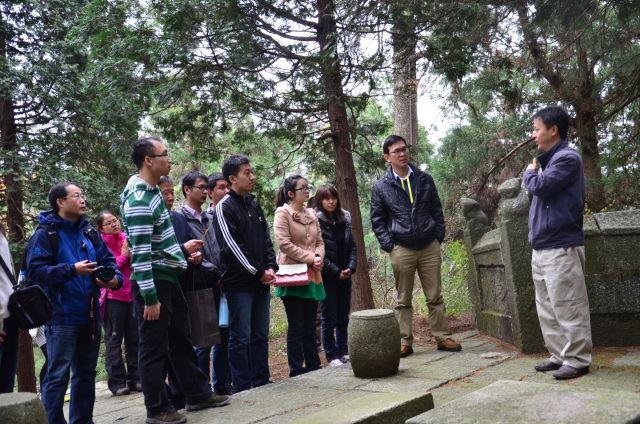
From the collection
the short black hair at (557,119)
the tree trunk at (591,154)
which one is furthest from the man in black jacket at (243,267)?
the tree trunk at (591,154)

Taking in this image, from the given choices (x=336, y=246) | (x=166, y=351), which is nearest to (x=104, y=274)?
(x=166, y=351)

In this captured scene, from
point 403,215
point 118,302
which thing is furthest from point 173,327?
point 403,215

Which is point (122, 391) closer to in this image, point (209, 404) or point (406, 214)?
point (209, 404)

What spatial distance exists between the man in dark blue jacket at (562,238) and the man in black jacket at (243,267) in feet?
7.70

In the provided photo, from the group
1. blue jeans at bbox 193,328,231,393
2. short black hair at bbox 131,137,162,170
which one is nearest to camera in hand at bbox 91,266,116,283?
short black hair at bbox 131,137,162,170

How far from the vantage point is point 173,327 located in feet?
14.9

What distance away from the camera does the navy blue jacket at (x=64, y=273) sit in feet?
14.1

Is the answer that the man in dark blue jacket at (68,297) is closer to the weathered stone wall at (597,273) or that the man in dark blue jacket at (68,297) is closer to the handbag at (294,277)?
the handbag at (294,277)

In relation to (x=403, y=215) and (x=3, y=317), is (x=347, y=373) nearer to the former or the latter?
(x=403, y=215)

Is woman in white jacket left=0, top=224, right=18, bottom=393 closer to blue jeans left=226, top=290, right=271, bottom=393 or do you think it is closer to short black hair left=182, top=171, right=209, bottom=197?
blue jeans left=226, top=290, right=271, bottom=393

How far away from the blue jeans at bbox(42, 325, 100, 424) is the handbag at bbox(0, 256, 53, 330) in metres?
0.20

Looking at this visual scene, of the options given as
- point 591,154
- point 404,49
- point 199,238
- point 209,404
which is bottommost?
point 209,404

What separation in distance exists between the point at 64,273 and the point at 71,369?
0.83 metres

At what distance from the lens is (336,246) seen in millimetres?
6625
